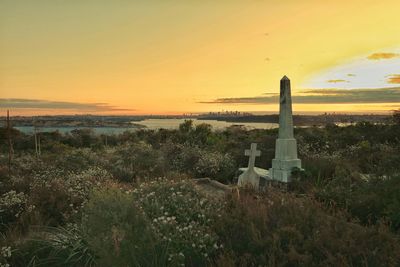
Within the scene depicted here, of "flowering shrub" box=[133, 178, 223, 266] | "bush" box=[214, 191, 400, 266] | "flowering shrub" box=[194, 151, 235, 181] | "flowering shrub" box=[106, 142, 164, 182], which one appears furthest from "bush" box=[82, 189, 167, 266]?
"flowering shrub" box=[194, 151, 235, 181]

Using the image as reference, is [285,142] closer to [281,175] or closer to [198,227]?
[281,175]

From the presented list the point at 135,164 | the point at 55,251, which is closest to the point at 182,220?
the point at 55,251

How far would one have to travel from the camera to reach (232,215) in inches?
206

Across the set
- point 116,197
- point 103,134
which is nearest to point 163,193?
point 116,197

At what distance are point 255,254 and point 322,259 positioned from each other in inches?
28.5

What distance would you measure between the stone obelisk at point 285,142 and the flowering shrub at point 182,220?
4958 mm

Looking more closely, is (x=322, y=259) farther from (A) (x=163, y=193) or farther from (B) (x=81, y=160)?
(B) (x=81, y=160)

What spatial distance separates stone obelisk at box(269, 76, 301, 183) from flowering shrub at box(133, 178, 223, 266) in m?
4.96

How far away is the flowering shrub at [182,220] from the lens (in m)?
4.49

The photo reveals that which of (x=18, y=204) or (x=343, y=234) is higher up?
(x=343, y=234)

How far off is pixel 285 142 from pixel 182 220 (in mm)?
6688

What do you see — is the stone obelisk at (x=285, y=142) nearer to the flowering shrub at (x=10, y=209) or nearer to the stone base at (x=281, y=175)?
the stone base at (x=281, y=175)

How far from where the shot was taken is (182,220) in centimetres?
529

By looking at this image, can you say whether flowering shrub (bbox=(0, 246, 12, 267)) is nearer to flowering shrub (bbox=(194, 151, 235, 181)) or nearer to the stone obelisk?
the stone obelisk
